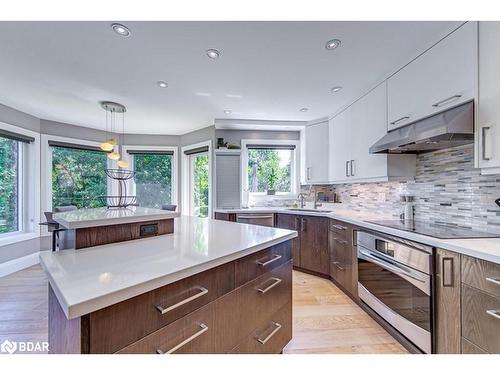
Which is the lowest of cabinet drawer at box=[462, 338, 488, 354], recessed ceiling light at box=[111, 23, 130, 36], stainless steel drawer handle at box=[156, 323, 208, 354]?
cabinet drawer at box=[462, 338, 488, 354]

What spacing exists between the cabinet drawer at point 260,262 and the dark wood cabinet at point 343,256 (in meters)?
1.18

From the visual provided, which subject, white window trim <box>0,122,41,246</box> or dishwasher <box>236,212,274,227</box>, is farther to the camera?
white window trim <box>0,122,41,246</box>

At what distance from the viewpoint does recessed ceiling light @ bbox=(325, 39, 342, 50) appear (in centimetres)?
183

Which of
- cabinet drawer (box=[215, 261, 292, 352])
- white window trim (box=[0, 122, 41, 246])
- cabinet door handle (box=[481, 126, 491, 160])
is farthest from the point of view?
white window trim (box=[0, 122, 41, 246])

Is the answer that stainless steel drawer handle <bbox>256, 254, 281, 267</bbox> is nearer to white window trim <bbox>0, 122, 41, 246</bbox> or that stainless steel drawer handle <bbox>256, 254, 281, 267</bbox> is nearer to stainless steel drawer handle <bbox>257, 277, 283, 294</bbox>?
stainless steel drawer handle <bbox>257, 277, 283, 294</bbox>

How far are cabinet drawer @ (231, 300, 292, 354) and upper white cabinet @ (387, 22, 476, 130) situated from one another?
1835mm

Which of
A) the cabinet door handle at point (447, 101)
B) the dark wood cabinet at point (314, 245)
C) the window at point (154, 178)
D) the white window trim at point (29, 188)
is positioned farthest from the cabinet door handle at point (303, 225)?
the white window trim at point (29, 188)

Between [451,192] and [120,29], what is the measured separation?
2893 millimetres

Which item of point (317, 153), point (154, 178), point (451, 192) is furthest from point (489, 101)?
point (154, 178)

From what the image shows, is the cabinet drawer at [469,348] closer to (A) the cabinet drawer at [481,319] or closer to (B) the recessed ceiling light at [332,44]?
(A) the cabinet drawer at [481,319]

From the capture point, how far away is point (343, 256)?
269 centimetres

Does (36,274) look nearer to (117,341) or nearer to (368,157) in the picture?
(117,341)

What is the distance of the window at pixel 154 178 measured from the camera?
5051 mm
